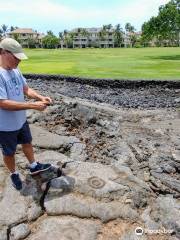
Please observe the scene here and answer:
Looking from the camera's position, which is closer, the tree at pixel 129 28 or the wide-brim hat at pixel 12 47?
the wide-brim hat at pixel 12 47

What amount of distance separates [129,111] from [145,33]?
1010 inches

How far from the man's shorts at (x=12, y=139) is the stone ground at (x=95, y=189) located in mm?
516

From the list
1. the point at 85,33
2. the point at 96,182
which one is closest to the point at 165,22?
the point at 96,182

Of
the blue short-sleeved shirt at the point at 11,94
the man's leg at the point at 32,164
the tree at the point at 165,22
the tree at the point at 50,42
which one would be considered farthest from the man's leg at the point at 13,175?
the tree at the point at 50,42

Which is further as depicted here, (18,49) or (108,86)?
(108,86)

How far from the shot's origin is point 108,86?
14992mm

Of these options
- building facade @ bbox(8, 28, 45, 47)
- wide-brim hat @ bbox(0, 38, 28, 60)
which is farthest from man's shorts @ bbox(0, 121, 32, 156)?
building facade @ bbox(8, 28, 45, 47)

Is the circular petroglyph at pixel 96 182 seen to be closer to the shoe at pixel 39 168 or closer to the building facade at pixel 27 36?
the shoe at pixel 39 168

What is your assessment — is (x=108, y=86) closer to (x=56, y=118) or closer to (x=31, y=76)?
(x=31, y=76)

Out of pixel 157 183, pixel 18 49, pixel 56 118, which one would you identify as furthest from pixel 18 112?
pixel 56 118

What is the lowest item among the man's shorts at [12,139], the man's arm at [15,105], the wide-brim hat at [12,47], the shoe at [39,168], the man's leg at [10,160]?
the shoe at [39,168]

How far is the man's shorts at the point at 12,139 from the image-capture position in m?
4.45

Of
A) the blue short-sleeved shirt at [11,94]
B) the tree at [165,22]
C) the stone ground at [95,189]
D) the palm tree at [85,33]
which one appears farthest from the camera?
the palm tree at [85,33]

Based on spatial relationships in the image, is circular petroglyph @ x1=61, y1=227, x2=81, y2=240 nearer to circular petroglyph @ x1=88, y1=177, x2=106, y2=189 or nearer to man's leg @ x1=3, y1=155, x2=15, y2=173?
circular petroglyph @ x1=88, y1=177, x2=106, y2=189
